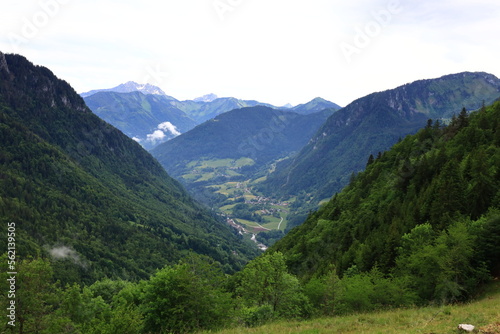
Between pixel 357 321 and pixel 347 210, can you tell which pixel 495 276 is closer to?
pixel 357 321

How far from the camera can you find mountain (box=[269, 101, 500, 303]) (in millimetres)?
37250

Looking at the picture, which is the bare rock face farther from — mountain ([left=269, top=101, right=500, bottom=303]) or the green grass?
mountain ([left=269, top=101, right=500, bottom=303])

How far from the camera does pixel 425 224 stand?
164 ft

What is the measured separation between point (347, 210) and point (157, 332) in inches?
2623

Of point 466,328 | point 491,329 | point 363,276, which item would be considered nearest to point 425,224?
point 363,276

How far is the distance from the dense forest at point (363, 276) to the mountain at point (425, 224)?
186mm

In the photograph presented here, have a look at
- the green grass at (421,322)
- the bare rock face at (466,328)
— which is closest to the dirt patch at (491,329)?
the green grass at (421,322)

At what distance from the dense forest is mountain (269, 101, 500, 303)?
0.61ft

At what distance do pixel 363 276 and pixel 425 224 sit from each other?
13839mm

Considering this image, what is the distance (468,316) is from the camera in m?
25.4

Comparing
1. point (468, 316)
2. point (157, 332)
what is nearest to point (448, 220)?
point (468, 316)

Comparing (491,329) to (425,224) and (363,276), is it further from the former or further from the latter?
(425,224)

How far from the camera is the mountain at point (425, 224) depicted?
122ft

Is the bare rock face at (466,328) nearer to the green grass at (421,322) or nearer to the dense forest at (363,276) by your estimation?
the green grass at (421,322)
